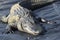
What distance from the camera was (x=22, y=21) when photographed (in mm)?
7652

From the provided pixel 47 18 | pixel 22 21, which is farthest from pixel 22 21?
pixel 47 18

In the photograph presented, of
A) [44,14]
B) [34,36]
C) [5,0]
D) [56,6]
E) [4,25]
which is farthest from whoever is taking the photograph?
[5,0]

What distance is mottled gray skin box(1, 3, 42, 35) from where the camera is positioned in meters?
7.10

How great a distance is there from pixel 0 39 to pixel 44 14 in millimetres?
2579

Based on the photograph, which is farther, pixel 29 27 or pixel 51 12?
pixel 51 12

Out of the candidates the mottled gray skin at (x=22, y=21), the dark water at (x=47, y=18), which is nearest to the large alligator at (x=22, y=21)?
the mottled gray skin at (x=22, y=21)

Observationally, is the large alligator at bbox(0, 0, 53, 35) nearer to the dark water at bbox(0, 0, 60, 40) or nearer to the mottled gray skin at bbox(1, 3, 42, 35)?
the mottled gray skin at bbox(1, 3, 42, 35)

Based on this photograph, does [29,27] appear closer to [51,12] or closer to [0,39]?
[0,39]

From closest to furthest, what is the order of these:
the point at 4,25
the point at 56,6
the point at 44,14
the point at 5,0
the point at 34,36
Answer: the point at 34,36, the point at 4,25, the point at 44,14, the point at 56,6, the point at 5,0

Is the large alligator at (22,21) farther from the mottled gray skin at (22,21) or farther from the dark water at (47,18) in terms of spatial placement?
the dark water at (47,18)

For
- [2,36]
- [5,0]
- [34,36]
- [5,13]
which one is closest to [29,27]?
[34,36]

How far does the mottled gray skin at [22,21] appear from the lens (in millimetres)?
7103

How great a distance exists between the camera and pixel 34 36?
23.0ft

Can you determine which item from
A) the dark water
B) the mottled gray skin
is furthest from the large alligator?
the dark water
